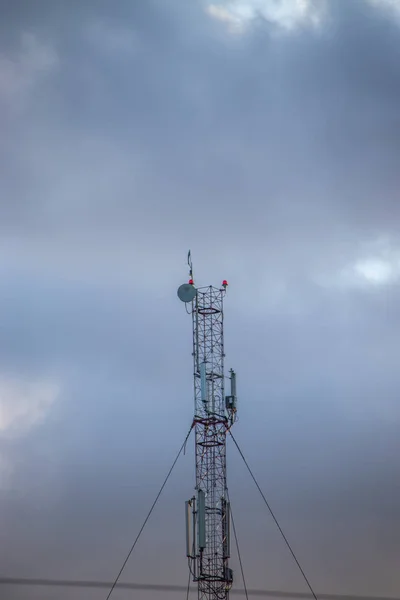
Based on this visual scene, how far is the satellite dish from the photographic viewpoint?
163 meters

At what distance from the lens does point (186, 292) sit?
162875 mm

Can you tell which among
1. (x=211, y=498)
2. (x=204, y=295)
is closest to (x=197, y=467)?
(x=211, y=498)

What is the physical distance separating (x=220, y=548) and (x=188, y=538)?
2.77 meters

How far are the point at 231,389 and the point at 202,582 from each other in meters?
15.9

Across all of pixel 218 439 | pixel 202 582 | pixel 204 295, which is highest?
pixel 204 295

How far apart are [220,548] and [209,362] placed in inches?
600

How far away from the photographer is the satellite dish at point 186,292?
534 feet

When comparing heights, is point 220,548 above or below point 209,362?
below

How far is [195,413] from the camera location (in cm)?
16175

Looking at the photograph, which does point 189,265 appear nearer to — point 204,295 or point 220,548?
point 204,295

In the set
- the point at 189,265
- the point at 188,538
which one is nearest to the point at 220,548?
the point at 188,538

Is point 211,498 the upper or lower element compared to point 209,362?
lower

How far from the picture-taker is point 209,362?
163 m

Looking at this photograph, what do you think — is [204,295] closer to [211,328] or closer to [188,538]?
[211,328]
